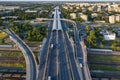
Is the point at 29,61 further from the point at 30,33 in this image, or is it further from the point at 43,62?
the point at 30,33

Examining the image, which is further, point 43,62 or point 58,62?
point 58,62

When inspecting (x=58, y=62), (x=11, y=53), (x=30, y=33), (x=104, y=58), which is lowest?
(x=104, y=58)

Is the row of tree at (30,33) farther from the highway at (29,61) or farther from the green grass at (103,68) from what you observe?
the green grass at (103,68)

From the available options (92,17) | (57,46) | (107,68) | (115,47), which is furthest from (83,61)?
(92,17)

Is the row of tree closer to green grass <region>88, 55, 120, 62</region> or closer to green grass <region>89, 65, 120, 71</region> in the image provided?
green grass <region>88, 55, 120, 62</region>

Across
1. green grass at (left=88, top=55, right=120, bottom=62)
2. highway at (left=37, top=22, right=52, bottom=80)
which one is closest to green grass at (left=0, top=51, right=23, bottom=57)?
highway at (left=37, top=22, right=52, bottom=80)

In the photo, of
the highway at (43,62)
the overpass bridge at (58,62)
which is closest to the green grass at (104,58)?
the overpass bridge at (58,62)

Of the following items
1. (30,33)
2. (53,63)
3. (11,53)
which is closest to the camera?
(53,63)

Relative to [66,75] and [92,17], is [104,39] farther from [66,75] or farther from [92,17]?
[92,17]

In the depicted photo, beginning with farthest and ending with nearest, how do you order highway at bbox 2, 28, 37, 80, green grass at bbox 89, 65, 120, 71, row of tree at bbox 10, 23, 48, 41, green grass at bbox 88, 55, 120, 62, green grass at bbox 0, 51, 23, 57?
row of tree at bbox 10, 23, 48, 41
green grass at bbox 0, 51, 23, 57
green grass at bbox 88, 55, 120, 62
green grass at bbox 89, 65, 120, 71
highway at bbox 2, 28, 37, 80

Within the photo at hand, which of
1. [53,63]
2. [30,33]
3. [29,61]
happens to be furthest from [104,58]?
[30,33]

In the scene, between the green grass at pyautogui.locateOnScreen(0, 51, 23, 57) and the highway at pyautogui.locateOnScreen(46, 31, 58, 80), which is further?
the green grass at pyautogui.locateOnScreen(0, 51, 23, 57)

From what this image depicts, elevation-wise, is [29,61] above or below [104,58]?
above
